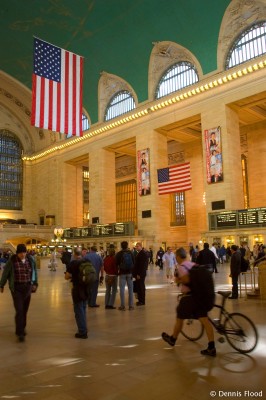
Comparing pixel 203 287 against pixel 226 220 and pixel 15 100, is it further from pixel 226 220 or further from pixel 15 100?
pixel 15 100

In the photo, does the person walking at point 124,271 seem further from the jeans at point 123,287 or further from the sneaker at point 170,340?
the sneaker at point 170,340

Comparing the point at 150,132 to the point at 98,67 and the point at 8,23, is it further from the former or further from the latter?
the point at 8,23

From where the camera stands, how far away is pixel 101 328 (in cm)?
550

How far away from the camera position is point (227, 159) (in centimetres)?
2136

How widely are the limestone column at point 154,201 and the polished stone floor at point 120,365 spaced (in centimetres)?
1888

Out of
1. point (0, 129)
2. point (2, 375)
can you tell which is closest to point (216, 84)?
point (2, 375)

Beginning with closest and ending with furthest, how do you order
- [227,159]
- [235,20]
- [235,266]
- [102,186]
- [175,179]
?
[235,266]
[175,179]
[235,20]
[227,159]
[102,186]

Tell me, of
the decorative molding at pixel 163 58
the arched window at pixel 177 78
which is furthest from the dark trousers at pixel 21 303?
the arched window at pixel 177 78

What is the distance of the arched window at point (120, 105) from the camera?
28453 mm

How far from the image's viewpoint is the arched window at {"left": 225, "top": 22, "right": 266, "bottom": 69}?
20.3 m

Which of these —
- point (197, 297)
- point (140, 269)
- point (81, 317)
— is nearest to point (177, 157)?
point (140, 269)

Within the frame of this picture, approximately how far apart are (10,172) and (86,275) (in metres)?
36.1

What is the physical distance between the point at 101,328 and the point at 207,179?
17816 millimetres

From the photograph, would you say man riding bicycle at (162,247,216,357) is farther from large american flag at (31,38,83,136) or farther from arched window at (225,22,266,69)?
arched window at (225,22,266,69)
